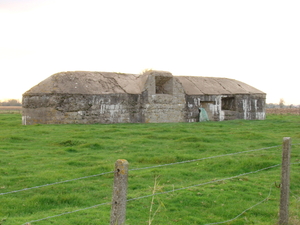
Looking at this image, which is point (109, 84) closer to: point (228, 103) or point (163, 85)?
point (163, 85)

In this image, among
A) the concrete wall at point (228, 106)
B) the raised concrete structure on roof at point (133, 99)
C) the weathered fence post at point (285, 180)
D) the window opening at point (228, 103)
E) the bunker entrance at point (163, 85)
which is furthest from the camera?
the window opening at point (228, 103)

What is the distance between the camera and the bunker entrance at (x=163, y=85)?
23.4m

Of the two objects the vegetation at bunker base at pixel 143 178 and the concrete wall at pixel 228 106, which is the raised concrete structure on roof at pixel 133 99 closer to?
the concrete wall at pixel 228 106

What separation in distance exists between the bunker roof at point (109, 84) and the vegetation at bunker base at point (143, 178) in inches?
207

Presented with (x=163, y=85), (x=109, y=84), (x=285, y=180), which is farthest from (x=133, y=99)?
(x=285, y=180)

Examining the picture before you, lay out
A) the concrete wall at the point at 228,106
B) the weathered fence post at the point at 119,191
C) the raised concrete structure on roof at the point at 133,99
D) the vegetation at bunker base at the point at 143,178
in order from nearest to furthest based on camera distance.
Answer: the weathered fence post at the point at 119,191
the vegetation at bunker base at the point at 143,178
the raised concrete structure on roof at the point at 133,99
the concrete wall at the point at 228,106

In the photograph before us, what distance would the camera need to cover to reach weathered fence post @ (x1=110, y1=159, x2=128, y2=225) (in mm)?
3740

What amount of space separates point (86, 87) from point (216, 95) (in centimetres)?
941

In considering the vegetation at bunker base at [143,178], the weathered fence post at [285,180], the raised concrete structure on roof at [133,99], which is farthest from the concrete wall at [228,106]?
the weathered fence post at [285,180]

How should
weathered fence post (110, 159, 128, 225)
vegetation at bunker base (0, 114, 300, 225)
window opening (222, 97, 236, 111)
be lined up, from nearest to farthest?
weathered fence post (110, 159, 128, 225) → vegetation at bunker base (0, 114, 300, 225) → window opening (222, 97, 236, 111)

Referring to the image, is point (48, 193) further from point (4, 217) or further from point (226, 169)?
point (226, 169)

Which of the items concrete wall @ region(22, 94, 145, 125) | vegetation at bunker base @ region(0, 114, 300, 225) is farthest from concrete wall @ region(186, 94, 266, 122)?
vegetation at bunker base @ region(0, 114, 300, 225)

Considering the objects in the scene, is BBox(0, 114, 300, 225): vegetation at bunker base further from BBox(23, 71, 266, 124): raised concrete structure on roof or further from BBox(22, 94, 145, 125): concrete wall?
BBox(23, 71, 266, 124): raised concrete structure on roof

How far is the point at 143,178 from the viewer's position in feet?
28.7
